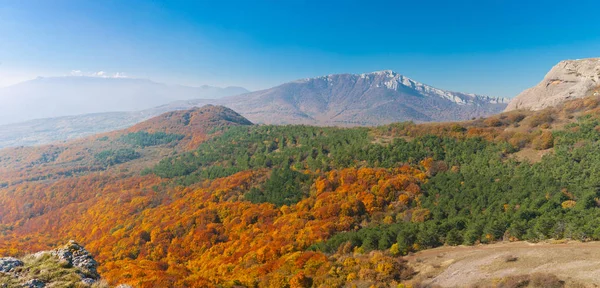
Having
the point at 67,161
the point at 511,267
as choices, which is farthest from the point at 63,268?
the point at 67,161

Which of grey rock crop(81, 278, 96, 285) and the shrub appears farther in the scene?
the shrub

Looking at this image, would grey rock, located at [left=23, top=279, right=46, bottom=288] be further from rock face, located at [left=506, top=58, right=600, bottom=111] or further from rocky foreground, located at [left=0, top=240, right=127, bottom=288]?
rock face, located at [left=506, top=58, right=600, bottom=111]

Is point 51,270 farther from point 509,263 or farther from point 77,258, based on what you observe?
point 509,263

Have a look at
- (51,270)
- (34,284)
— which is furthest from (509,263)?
(51,270)

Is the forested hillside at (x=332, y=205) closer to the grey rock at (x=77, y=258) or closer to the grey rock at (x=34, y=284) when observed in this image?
the grey rock at (x=77, y=258)

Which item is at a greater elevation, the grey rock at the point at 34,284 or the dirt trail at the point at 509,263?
the grey rock at the point at 34,284

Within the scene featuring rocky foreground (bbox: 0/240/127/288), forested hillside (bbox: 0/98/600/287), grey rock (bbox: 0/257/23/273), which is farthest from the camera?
forested hillside (bbox: 0/98/600/287)

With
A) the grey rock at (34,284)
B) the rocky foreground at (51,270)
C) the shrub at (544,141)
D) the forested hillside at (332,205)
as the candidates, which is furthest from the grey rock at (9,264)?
the shrub at (544,141)

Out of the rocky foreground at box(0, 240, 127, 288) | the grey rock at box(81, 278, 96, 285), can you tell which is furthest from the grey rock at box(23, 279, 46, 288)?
the grey rock at box(81, 278, 96, 285)
